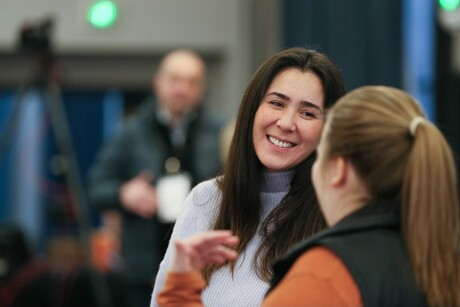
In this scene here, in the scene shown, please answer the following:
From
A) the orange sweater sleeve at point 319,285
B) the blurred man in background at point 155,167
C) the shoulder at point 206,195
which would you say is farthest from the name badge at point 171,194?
the orange sweater sleeve at point 319,285

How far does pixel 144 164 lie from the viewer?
198 inches

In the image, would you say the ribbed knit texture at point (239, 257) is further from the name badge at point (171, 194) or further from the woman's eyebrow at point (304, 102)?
the name badge at point (171, 194)

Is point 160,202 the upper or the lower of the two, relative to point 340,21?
lower

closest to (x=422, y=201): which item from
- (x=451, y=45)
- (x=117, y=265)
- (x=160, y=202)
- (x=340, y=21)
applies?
(x=160, y=202)

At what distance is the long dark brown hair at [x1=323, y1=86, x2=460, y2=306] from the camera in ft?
6.59

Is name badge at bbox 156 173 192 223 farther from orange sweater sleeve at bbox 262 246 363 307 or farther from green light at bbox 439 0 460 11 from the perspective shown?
orange sweater sleeve at bbox 262 246 363 307

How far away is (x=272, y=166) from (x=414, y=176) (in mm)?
773

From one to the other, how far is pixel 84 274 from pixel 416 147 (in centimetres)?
417

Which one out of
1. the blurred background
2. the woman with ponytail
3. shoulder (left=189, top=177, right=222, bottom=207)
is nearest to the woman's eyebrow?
shoulder (left=189, top=177, right=222, bottom=207)

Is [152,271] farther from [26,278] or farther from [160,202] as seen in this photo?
[26,278]

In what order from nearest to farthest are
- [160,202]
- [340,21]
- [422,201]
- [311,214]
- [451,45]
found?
[422,201]
[311,214]
[160,202]
[451,45]
[340,21]

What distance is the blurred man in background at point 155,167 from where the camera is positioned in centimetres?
486

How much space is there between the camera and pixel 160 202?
4836 mm

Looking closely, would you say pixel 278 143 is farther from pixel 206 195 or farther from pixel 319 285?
pixel 319 285
